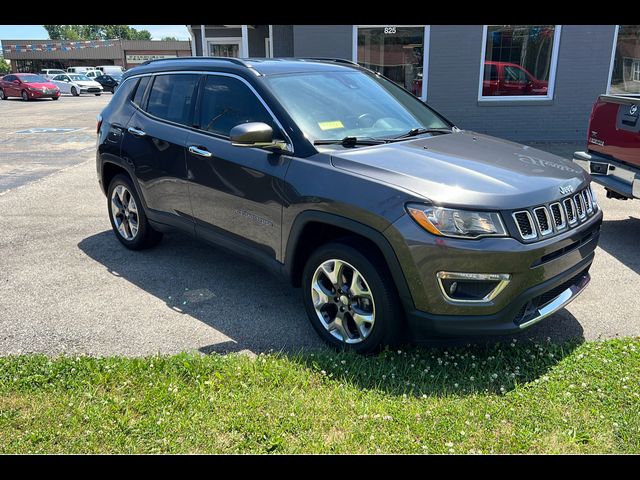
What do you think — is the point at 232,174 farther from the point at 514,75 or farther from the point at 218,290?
the point at 514,75

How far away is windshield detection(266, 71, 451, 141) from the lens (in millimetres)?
3998

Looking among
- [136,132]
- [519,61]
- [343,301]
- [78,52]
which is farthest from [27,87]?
[78,52]

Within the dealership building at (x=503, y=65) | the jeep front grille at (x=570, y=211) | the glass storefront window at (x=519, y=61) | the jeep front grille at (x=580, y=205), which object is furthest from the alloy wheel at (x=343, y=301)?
the glass storefront window at (x=519, y=61)

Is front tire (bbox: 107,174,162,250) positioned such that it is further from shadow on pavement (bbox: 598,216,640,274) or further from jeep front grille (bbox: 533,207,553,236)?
shadow on pavement (bbox: 598,216,640,274)

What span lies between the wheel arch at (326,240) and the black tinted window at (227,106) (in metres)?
0.81

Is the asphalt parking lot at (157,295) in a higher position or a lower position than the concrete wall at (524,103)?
lower

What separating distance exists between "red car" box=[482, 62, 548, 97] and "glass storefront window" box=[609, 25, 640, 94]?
5.25ft

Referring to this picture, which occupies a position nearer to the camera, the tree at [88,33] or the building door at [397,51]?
the building door at [397,51]

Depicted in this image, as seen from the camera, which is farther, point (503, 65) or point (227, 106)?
point (503, 65)

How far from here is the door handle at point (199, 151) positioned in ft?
14.5

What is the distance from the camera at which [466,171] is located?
136 inches

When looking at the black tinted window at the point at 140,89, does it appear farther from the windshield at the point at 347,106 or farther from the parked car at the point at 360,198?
the windshield at the point at 347,106

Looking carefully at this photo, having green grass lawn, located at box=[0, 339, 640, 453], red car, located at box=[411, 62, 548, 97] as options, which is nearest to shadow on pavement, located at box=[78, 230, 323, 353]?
green grass lawn, located at box=[0, 339, 640, 453]

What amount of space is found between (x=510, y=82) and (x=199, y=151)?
33.5ft
